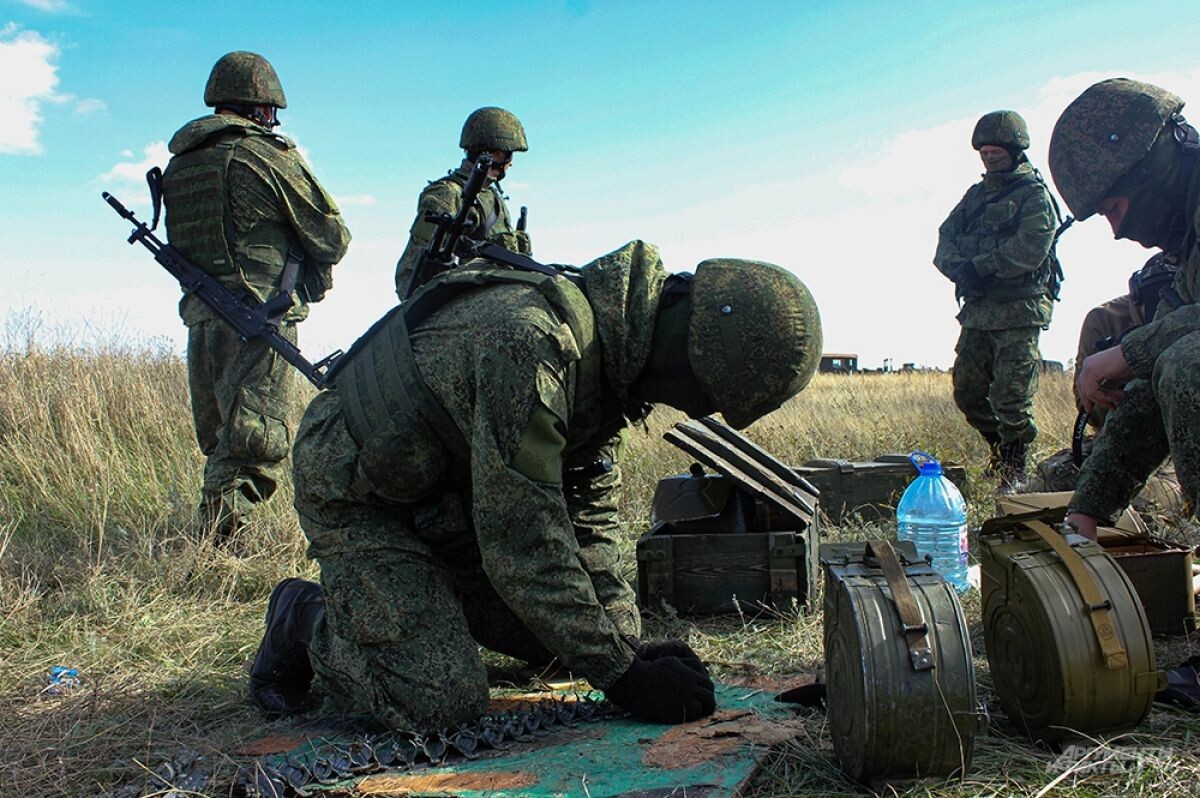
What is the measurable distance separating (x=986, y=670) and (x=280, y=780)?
2.22m

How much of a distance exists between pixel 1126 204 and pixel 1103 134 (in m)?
0.26

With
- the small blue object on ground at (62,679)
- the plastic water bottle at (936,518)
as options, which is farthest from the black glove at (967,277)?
the small blue object on ground at (62,679)

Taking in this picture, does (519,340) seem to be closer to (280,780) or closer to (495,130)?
(280,780)

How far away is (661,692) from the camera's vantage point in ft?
9.36

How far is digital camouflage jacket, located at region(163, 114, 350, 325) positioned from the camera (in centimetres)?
525

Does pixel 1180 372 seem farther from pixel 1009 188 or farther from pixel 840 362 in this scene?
pixel 840 362

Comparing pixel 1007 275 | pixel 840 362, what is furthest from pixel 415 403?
pixel 840 362

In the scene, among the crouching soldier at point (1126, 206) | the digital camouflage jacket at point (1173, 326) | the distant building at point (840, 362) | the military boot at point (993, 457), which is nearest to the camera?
the digital camouflage jacket at point (1173, 326)

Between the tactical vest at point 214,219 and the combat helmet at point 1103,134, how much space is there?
3864mm

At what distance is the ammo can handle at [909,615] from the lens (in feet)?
7.32

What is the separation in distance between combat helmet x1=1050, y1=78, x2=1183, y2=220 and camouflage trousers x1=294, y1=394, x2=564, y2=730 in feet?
7.75

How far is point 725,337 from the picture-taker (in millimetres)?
2791

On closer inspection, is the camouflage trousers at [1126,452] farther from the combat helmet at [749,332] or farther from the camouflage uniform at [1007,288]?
the camouflage uniform at [1007,288]

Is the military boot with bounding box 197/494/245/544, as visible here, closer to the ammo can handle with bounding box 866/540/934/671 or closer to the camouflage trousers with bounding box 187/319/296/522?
the camouflage trousers with bounding box 187/319/296/522
